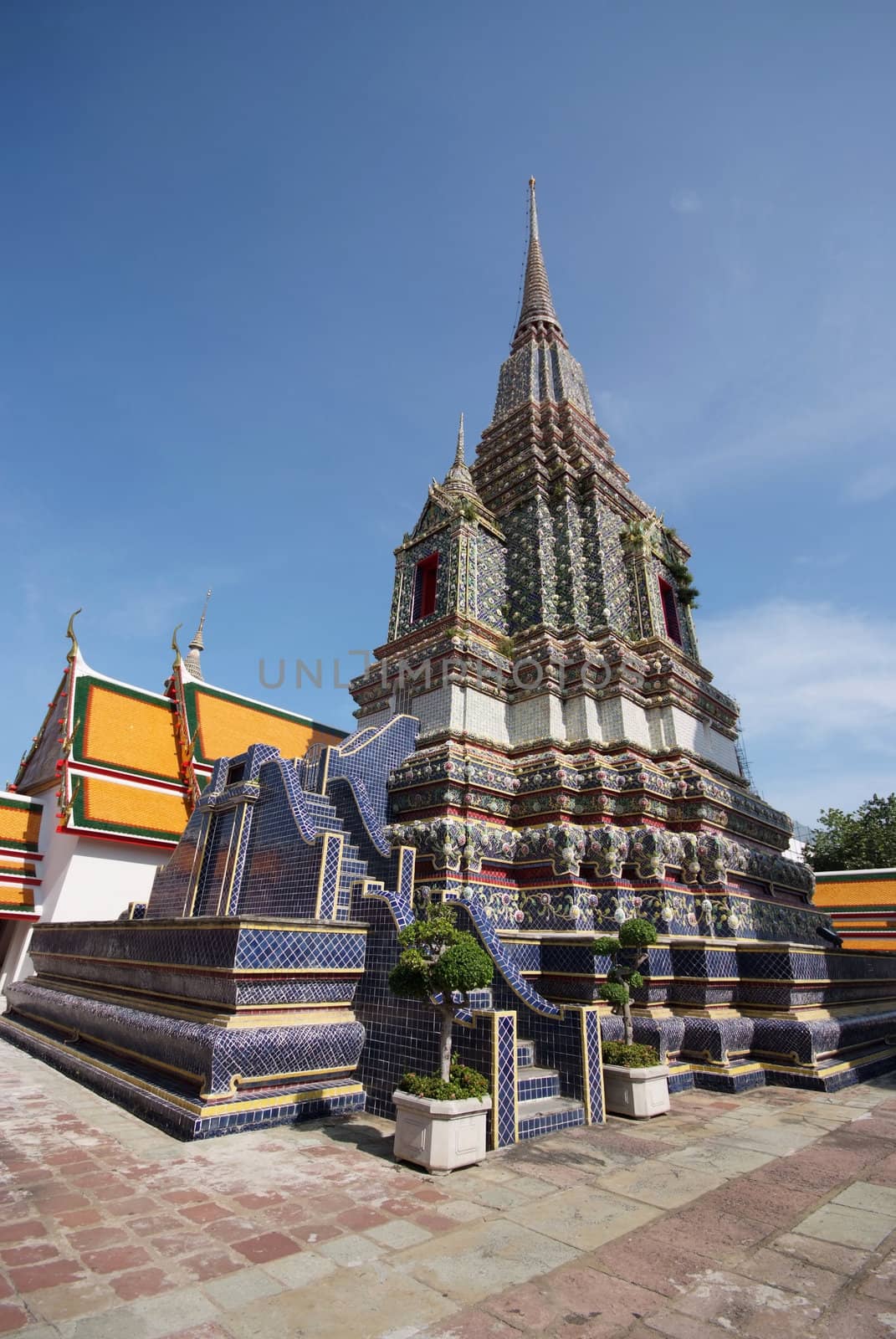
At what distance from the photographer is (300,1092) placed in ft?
21.9

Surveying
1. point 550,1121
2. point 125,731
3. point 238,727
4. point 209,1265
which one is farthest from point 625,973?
point 125,731

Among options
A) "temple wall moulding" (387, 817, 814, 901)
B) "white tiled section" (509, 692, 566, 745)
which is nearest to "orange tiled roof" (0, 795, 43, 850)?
"temple wall moulding" (387, 817, 814, 901)

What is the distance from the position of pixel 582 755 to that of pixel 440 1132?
776cm

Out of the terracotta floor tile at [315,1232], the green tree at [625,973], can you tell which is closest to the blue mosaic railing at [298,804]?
the green tree at [625,973]

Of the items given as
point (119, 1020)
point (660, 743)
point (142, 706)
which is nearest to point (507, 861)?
point (660, 743)

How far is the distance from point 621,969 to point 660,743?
579 cm

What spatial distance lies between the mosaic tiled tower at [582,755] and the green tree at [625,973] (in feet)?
1.47

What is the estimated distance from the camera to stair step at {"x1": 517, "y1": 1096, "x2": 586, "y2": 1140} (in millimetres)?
6195

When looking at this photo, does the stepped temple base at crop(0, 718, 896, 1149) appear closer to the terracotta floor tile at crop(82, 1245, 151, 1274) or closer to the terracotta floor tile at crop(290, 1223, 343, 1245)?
the terracotta floor tile at crop(290, 1223, 343, 1245)

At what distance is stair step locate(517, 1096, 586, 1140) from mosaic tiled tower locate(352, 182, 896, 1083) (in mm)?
2297

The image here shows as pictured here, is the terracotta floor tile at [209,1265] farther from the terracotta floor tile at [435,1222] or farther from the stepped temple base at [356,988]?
the stepped temple base at [356,988]

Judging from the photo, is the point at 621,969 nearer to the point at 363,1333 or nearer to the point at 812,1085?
the point at 812,1085

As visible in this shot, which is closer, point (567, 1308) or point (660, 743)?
point (567, 1308)

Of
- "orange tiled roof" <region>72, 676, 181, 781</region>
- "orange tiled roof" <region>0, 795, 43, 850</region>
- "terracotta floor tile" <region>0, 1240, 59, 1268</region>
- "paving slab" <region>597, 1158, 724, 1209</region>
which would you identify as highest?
"orange tiled roof" <region>72, 676, 181, 781</region>
